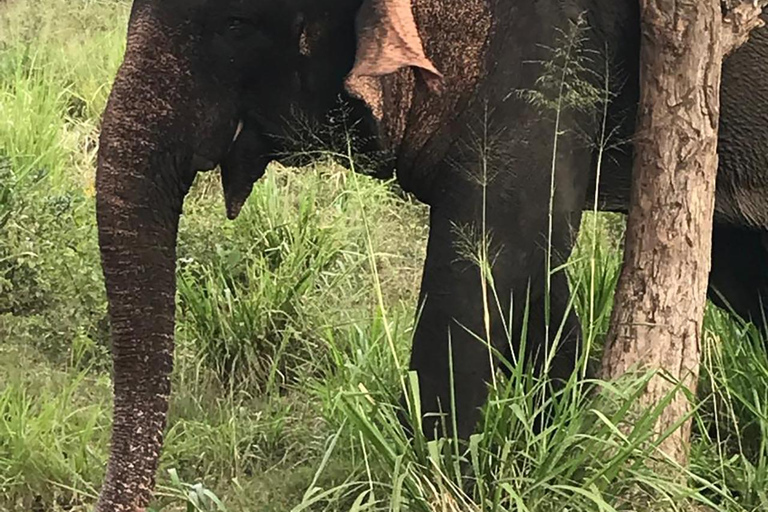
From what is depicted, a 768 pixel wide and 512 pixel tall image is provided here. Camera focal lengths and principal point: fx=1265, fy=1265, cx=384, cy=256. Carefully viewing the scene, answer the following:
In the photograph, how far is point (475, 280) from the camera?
2758mm

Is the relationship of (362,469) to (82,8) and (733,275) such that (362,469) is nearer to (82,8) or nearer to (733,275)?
(733,275)

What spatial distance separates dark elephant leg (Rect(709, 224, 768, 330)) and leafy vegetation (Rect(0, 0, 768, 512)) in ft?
0.26

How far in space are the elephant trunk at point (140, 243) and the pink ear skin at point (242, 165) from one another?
0.65 feet

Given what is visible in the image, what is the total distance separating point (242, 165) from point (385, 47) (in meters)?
0.55

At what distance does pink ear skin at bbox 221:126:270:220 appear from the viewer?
282cm

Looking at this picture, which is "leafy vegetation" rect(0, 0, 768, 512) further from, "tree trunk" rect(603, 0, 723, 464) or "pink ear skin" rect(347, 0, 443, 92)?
"pink ear skin" rect(347, 0, 443, 92)

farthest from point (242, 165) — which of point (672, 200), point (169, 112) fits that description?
point (672, 200)

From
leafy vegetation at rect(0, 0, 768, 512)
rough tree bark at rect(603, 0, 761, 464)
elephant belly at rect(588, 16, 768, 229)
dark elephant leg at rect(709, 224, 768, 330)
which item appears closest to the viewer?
leafy vegetation at rect(0, 0, 768, 512)

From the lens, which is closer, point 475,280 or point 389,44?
point 389,44

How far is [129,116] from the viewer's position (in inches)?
101

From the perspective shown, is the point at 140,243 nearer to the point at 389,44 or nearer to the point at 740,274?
the point at 389,44

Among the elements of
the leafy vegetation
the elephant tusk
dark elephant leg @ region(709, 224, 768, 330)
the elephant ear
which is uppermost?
the elephant ear

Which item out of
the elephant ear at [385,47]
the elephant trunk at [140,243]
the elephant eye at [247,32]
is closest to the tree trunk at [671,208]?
the elephant ear at [385,47]

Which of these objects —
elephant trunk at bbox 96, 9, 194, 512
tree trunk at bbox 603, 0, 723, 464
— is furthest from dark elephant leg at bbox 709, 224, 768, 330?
elephant trunk at bbox 96, 9, 194, 512
